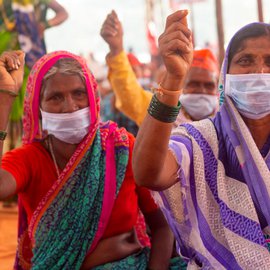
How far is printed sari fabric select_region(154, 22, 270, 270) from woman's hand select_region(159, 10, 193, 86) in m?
0.37

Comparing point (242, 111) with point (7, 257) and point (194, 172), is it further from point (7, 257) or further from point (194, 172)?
point (7, 257)

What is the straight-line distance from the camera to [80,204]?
99.4 inches

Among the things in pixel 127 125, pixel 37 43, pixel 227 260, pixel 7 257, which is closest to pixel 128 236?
pixel 227 260

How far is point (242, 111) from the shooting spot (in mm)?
2176

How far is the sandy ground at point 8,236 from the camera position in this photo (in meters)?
4.18

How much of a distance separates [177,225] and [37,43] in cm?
359

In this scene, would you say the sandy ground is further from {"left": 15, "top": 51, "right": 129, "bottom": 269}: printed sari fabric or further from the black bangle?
the black bangle

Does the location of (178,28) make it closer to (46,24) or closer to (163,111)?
(163,111)

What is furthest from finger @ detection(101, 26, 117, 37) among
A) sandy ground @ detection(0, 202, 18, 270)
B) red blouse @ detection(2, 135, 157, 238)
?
sandy ground @ detection(0, 202, 18, 270)

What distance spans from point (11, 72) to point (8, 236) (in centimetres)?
305

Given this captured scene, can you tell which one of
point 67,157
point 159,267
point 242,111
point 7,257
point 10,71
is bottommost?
point 7,257

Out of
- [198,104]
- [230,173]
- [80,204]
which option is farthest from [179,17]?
[198,104]

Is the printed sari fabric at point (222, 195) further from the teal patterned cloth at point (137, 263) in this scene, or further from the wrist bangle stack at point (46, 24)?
the wrist bangle stack at point (46, 24)

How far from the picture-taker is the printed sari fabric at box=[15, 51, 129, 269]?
251cm
